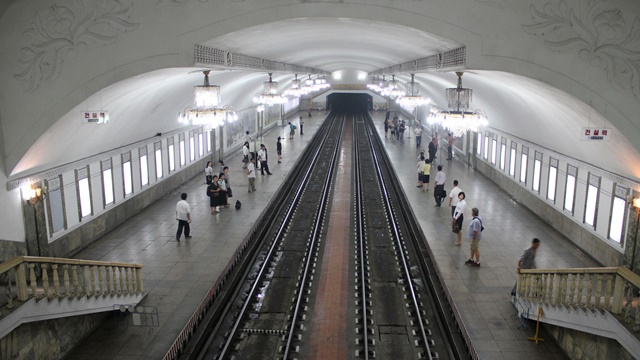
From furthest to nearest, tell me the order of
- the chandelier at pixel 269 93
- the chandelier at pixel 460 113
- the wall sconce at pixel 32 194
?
the chandelier at pixel 269 93
the chandelier at pixel 460 113
the wall sconce at pixel 32 194

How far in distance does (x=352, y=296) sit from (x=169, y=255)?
4089 mm

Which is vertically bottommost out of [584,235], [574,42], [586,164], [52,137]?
[584,235]

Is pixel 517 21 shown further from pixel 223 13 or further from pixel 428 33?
pixel 223 13

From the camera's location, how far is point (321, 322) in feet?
28.6

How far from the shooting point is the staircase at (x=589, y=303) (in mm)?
6102

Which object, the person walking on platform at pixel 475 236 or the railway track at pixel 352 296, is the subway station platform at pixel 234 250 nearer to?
the person walking on platform at pixel 475 236

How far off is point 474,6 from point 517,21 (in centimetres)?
67

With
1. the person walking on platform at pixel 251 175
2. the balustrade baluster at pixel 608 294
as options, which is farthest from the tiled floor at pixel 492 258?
the person walking on platform at pixel 251 175

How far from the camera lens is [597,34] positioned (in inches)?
285

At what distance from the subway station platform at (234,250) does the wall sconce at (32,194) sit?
1.84 metres

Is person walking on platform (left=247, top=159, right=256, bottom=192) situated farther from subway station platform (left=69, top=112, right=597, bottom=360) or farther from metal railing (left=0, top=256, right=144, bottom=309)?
metal railing (left=0, top=256, right=144, bottom=309)

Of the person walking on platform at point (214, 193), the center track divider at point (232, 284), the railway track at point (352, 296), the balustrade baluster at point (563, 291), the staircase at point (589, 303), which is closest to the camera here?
the staircase at point (589, 303)

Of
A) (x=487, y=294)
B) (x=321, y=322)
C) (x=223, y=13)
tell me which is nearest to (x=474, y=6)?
(x=223, y=13)

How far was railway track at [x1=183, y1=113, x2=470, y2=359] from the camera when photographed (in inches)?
312
